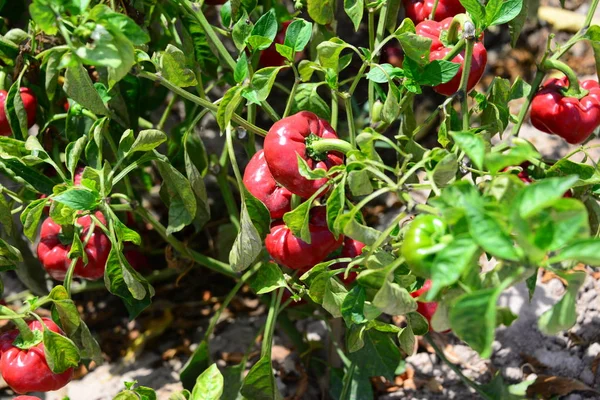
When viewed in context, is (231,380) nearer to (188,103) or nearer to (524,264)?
(188,103)

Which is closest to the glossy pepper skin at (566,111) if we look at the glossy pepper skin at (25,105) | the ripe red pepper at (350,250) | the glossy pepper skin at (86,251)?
the ripe red pepper at (350,250)

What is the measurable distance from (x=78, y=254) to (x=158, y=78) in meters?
0.34

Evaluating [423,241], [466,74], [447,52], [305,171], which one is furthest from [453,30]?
[423,241]

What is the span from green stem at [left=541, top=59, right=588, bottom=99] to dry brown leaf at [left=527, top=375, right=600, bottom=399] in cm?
63

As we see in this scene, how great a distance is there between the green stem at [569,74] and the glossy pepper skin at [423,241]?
0.59 meters

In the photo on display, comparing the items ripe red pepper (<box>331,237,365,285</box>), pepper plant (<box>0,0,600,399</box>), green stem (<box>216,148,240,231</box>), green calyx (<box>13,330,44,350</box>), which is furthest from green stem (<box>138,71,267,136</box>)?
green calyx (<box>13,330,44,350</box>)

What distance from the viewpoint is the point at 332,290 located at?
107 centimetres

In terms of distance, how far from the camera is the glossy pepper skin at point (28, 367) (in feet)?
3.88

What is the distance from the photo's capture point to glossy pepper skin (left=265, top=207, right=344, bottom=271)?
1134mm

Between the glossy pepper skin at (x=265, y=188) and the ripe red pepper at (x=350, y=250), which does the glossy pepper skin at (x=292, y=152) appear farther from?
the ripe red pepper at (x=350, y=250)

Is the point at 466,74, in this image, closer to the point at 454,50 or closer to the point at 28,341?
A: the point at 454,50

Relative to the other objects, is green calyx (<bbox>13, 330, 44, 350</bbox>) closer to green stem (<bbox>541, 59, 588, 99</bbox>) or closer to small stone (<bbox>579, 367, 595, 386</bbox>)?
green stem (<bbox>541, 59, 588, 99</bbox>)

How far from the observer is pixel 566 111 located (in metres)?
1.25

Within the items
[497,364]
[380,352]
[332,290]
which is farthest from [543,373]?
[332,290]
